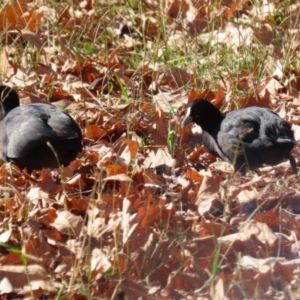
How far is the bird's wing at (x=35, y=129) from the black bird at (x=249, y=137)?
883 mm

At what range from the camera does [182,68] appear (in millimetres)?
6520

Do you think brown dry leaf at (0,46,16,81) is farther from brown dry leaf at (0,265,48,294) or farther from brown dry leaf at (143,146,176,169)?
brown dry leaf at (0,265,48,294)

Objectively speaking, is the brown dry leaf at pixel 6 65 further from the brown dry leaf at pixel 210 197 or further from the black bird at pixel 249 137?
the brown dry leaf at pixel 210 197

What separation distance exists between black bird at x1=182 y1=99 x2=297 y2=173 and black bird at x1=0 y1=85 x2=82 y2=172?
0.87 m

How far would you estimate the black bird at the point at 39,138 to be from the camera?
5.09 metres

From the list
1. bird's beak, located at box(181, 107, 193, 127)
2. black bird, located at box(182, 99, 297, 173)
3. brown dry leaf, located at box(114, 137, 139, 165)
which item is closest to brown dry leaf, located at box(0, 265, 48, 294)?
brown dry leaf, located at box(114, 137, 139, 165)

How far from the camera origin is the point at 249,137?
514cm

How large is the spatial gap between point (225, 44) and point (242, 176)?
195cm

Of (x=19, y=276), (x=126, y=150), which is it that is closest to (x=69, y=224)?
(x=19, y=276)

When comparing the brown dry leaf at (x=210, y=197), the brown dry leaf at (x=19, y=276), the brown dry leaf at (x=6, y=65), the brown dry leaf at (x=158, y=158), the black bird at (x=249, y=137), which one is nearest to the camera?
the brown dry leaf at (x=19, y=276)

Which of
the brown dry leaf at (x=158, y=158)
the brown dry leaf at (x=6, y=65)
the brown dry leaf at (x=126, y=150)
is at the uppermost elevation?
the brown dry leaf at (x=6, y=65)

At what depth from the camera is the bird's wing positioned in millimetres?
5082

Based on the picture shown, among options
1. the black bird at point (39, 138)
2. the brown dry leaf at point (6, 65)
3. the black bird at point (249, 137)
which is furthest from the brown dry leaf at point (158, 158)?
the brown dry leaf at point (6, 65)

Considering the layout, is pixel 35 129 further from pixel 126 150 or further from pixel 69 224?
pixel 69 224
